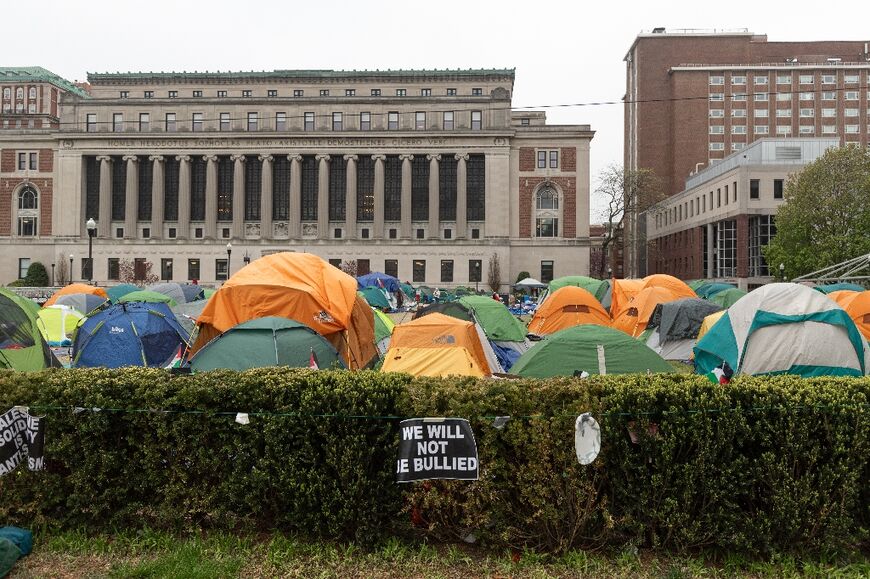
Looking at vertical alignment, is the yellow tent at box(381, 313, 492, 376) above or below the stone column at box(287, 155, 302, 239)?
below

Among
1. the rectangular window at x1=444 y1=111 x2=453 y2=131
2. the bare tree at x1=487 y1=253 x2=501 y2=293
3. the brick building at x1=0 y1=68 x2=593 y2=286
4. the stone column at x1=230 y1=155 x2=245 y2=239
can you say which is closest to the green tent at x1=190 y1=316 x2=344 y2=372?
the bare tree at x1=487 y1=253 x2=501 y2=293

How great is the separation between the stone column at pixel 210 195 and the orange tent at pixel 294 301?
59.4 m

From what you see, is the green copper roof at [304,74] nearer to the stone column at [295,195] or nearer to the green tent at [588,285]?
the stone column at [295,195]

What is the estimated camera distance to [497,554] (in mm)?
5219

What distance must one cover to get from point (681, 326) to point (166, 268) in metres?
64.3

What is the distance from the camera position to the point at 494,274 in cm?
6612

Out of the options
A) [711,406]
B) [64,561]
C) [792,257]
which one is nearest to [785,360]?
[711,406]

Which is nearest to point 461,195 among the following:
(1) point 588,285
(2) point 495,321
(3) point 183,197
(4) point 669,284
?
(3) point 183,197

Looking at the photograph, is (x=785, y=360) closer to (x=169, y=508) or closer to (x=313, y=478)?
(x=313, y=478)

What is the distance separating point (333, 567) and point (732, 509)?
3.32 meters

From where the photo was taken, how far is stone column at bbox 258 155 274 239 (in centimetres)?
6844

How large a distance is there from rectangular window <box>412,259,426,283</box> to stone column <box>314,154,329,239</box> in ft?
34.3

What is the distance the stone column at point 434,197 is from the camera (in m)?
68.0

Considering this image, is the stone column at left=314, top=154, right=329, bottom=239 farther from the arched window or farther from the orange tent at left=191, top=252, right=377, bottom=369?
the orange tent at left=191, top=252, right=377, bottom=369
